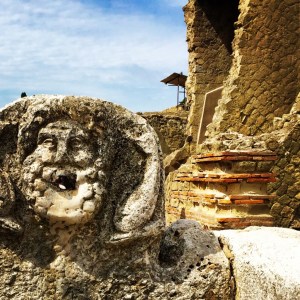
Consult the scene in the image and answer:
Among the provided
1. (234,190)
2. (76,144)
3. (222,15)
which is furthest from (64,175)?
(222,15)

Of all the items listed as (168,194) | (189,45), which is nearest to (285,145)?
(168,194)

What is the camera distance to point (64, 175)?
7.34 feet

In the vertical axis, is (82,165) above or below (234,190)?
above

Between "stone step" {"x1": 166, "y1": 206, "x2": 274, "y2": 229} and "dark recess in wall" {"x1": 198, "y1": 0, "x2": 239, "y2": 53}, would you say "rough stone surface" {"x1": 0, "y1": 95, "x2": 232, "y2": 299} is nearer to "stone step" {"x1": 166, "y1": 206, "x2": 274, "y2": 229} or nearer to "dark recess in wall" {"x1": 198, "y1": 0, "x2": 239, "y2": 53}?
"stone step" {"x1": 166, "y1": 206, "x2": 274, "y2": 229}

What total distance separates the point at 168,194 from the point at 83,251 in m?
6.19

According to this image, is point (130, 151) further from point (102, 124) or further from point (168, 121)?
point (168, 121)

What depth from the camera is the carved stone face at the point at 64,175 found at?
2.19 m

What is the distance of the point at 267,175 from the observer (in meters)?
6.07

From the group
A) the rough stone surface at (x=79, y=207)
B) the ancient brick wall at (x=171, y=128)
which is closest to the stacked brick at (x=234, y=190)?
the rough stone surface at (x=79, y=207)

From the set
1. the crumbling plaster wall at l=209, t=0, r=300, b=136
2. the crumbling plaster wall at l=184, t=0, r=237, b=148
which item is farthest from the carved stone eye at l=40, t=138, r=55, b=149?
the crumbling plaster wall at l=184, t=0, r=237, b=148

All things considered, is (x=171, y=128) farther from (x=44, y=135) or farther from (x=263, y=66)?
(x=44, y=135)

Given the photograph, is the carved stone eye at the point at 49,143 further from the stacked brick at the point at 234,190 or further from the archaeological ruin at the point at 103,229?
the stacked brick at the point at 234,190

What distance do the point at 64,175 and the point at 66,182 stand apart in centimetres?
4

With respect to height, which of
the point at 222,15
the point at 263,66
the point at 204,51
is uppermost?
the point at 222,15
